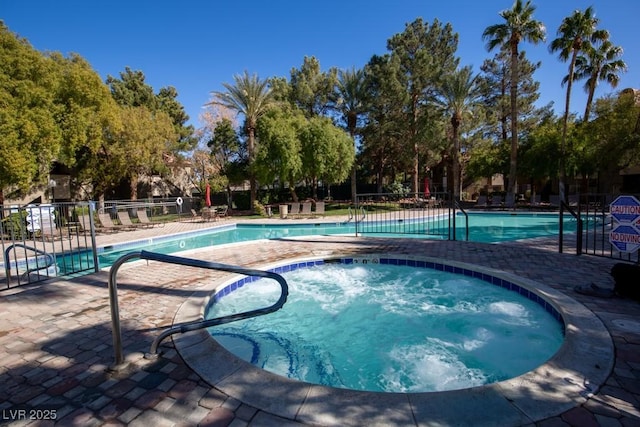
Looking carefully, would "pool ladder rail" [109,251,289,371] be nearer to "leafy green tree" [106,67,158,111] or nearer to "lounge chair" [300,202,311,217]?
"lounge chair" [300,202,311,217]

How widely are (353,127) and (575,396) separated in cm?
2321

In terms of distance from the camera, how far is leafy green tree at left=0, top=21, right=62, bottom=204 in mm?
11094

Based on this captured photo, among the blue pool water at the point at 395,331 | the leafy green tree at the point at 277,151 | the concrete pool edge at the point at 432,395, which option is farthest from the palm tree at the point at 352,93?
the concrete pool edge at the point at 432,395

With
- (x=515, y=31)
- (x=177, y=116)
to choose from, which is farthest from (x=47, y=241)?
(x=515, y=31)

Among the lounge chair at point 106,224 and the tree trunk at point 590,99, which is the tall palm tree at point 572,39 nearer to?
the tree trunk at point 590,99

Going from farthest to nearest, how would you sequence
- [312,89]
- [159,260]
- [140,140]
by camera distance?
[312,89] → [140,140] → [159,260]

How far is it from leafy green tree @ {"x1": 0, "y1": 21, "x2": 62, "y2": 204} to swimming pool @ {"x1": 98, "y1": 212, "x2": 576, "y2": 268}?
570cm

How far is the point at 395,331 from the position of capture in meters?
4.52

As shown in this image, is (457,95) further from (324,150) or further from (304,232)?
(304,232)

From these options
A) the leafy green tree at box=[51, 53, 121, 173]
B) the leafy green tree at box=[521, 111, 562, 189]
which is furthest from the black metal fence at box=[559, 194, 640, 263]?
the leafy green tree at box=[51, 53, 121, 173]

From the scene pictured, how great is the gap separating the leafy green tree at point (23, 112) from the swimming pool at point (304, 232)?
18.7 ft

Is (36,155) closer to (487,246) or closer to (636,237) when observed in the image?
(487,246)

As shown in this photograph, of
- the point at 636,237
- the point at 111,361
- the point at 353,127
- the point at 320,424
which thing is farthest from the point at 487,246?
the point at 353,127

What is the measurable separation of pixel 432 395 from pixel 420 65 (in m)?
23.4
